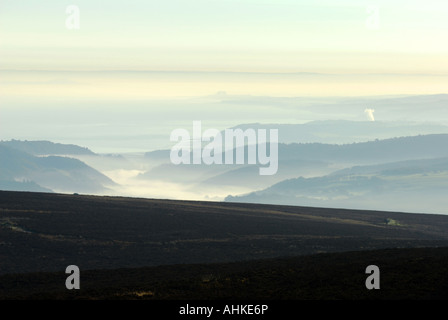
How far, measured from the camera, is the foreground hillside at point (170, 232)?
64.3m

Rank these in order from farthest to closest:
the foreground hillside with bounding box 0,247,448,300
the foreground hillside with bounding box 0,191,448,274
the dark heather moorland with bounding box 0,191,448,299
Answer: the foreground hillside with bounding box 0,191,448,274 < the dark heather moorland with bounding box 0,191,448,299 < the foreground hillside with bounding box 0,247,448,300

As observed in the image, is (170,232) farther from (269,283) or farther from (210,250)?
(269,283)

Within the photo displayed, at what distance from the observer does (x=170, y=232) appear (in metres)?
82.1

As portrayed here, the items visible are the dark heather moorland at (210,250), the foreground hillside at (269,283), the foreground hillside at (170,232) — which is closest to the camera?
the foreground hillside at (269,283)

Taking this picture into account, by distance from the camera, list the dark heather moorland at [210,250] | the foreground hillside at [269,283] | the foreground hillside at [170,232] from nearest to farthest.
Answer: the foreground hillside at [269,283] < the dark heather moorland at [210,250] < the foreground hillside at [170,232]

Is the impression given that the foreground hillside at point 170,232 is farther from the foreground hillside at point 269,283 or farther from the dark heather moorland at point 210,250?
the foreground hillside at point 269,283

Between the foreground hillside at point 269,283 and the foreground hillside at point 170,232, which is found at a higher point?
the foreground hillside at point 170,232

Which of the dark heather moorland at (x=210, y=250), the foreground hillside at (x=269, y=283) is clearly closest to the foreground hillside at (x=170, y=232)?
the dark heather moorland at (x=210, y=250)

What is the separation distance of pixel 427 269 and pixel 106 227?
53763 mm

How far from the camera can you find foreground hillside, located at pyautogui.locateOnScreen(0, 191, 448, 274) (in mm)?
64312

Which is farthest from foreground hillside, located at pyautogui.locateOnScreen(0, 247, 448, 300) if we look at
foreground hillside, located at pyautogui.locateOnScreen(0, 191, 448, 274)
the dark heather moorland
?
foreground hillside, located at pyautogui.locateOnScreen(0, 191, 448, 274)

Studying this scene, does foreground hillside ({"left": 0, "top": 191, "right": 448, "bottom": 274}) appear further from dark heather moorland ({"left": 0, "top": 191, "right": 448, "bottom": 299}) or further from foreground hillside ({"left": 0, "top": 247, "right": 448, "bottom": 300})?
foreground hillside ({"left": 0, "top": 247, "right": 448, "bottom": 300})
